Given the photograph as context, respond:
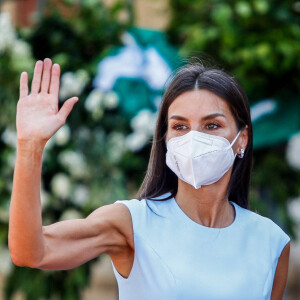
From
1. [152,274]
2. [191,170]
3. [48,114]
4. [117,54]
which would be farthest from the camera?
[117,54]

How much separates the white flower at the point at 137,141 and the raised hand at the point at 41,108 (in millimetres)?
2842

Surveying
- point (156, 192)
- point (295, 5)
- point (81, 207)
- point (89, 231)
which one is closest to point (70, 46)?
point (81, 207)

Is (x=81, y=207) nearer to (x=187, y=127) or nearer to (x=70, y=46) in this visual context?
(x=70, y=46)

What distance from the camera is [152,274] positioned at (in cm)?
253

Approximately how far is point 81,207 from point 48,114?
9.71 feet

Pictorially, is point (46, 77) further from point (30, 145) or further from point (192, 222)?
point (192, 222)

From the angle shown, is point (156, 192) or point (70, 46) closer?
point (156, 192)

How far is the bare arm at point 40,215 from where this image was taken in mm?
2227

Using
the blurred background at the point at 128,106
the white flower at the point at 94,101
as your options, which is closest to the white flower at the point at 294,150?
the blurred background at the point at 128,106

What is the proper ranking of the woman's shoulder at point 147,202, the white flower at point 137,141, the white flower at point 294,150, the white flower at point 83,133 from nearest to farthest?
the woman's shoulder at point 147,202, the white flower at point 137,141, the white flower at point 83,133, the white flower at point 294,150

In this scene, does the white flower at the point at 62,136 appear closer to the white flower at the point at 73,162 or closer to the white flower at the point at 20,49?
the white flower at the point at 73,162

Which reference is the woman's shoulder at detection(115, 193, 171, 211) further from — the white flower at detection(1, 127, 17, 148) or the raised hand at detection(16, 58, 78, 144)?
the white flower at detection(1, 127, 17, 148)

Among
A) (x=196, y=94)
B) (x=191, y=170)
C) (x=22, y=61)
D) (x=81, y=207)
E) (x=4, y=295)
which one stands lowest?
(x=4, y=295)

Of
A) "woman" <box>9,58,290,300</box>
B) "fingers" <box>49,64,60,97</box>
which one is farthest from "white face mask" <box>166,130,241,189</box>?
"fingers" <box>49,64,60,97</box>
